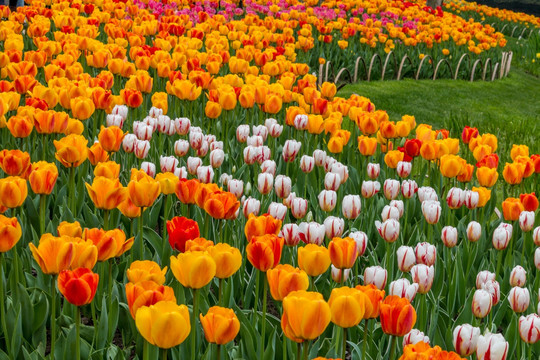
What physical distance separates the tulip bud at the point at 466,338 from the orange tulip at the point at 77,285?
0.99m

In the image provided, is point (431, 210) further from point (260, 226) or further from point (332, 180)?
point (260, 226)

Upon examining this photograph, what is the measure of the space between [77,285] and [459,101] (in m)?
9.41

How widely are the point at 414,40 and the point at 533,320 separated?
→ 957cm

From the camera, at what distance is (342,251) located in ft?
6.66

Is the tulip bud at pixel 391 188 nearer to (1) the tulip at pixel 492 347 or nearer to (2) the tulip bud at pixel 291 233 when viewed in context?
(2) the tulip bud at pixel 291 233

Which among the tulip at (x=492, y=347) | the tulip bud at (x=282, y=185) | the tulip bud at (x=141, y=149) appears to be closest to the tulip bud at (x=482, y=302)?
the tulip at (x=492, y=347)

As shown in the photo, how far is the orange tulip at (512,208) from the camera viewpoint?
3008 millimetres

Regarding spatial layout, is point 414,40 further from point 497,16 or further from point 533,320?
point 497,16

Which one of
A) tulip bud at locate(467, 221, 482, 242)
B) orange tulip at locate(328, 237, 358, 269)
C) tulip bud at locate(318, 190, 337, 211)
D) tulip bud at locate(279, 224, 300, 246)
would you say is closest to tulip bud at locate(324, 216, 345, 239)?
tulip bud at locate(279, 224, 300, 246)

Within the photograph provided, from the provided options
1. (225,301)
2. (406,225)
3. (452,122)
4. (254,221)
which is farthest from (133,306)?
(452,122)

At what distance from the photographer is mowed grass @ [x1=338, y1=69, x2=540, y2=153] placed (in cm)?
869

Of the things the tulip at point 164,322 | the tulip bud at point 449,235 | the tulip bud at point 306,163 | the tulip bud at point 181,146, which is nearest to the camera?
the tulip at point 164,322

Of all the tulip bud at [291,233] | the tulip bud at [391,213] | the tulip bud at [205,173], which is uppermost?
A: the tulip bud at [291,233]

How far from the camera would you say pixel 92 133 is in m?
4.17
